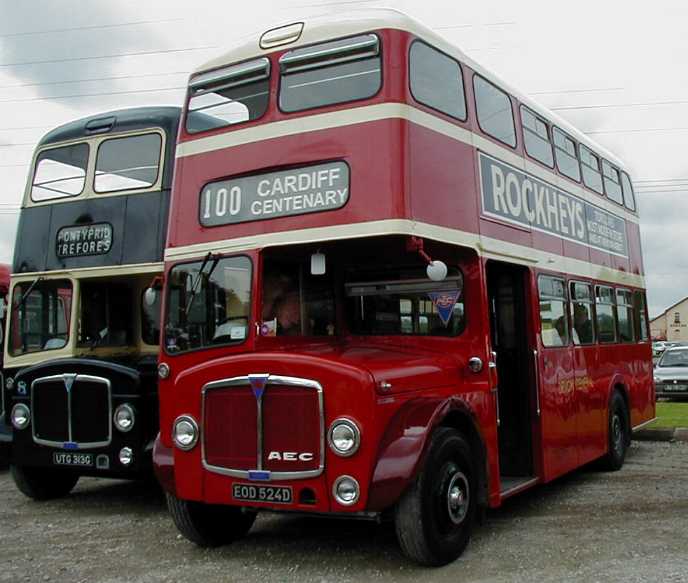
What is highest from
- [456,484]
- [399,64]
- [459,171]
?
[399,64]

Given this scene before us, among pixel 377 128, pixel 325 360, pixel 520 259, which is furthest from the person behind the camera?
pixel 520 259

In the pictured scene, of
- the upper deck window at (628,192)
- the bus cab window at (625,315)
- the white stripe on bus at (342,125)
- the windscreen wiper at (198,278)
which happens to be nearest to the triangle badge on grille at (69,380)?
the windscreen wiper at (198,278)

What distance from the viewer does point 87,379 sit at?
8492 mm

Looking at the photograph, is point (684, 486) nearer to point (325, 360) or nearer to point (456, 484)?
point (456, 484)

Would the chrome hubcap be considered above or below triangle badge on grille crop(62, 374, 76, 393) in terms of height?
below

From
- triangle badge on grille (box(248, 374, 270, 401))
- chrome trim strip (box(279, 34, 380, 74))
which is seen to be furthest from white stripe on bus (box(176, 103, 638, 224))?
triangle badge on grille (box(248, 374, 270, 401))

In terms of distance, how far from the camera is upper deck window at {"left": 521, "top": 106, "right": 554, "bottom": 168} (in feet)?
29.3

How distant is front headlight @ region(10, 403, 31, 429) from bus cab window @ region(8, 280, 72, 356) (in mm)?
831

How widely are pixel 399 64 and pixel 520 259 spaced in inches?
96.8

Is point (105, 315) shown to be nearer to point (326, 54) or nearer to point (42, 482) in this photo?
point (42, 482)

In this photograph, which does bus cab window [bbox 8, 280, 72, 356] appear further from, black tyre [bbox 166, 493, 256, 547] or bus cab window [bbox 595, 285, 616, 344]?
bus cab window [bbox 595, 285, 616, 344]

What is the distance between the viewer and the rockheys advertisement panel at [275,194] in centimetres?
653

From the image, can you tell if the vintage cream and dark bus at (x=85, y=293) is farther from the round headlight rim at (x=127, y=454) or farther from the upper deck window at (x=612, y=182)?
the upper deck window at (x=612, y=182)

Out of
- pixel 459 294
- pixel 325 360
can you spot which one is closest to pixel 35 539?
pixel 325 360
